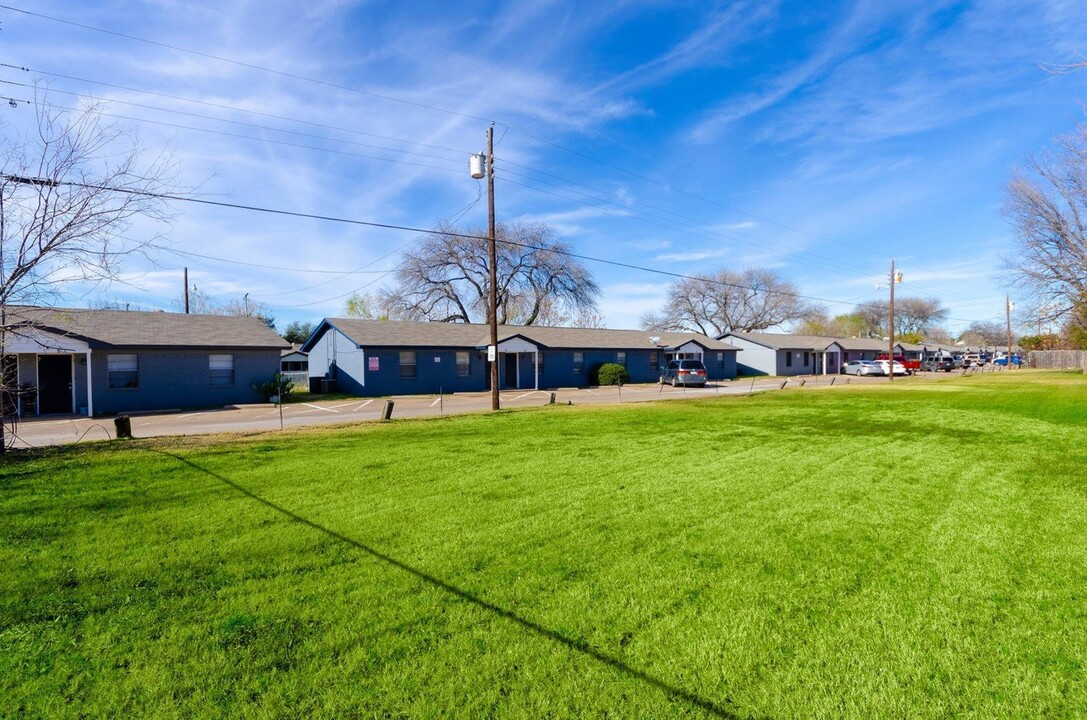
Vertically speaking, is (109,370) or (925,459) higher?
(109,370)

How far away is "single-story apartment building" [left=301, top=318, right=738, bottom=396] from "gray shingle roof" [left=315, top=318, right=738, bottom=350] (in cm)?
5

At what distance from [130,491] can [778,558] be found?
795cm

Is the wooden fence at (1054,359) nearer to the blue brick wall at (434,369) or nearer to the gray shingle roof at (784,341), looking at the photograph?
the gray shingle roof at (784,341)

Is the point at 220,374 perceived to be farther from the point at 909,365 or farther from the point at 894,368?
the point at 909,365

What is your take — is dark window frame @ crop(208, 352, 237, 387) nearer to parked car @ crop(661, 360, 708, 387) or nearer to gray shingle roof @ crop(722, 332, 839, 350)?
parked car @ crop(661, 360, 708, 387)

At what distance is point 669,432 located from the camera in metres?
12.3

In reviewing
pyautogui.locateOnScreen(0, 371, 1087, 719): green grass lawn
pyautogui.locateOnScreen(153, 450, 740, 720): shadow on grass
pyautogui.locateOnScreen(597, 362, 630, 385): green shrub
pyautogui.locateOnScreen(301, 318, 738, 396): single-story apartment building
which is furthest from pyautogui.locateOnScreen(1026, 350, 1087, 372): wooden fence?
pyautogui.locateOnScreen(153, 450, 740, 720): shadow on grass

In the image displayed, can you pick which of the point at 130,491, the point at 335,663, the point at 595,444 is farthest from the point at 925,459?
the point at 130,491

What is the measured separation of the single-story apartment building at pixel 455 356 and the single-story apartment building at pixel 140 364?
173 inches

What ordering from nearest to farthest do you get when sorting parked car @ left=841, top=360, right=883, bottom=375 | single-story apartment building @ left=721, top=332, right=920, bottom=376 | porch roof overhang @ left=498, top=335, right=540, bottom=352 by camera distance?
porch roof overhang @ left=498, top=335, right=540, bottom=352 → single-story apartment building @ left=721, top=332, right=920, bottom=376 → parked car @ left=841, top=360, right=883, bottom=375

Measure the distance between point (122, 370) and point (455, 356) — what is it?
1425 cm

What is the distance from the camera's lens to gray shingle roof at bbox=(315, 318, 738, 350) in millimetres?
27047

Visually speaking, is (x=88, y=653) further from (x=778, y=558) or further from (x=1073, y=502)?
(x=1073, y=502)

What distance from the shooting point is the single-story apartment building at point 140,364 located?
741 inches
